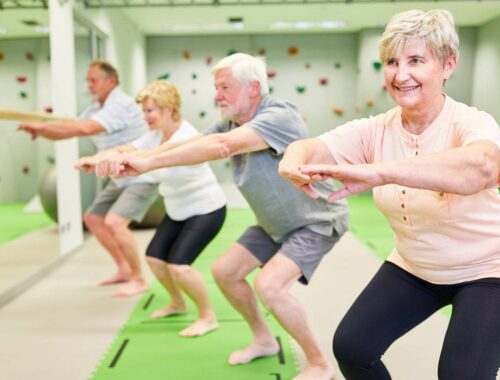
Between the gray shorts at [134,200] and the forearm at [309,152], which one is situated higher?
the forearm at [309,152]

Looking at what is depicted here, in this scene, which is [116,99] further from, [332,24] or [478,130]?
[332,24]

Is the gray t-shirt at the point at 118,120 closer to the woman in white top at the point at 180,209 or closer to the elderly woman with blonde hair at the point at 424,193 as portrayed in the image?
the woman in white top at the point at 180,209

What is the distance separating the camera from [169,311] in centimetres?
307

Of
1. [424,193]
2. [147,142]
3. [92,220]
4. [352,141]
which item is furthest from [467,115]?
[92,220]

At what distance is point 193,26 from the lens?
28.7ft

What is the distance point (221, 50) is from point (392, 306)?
842cm

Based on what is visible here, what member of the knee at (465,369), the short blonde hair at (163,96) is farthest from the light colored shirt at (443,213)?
the short blonde hair at (163,96)

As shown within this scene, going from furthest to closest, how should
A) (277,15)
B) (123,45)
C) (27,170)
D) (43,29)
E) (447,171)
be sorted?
(277,15)
(123,45)
(27,170)
(43,29)
(447,171)

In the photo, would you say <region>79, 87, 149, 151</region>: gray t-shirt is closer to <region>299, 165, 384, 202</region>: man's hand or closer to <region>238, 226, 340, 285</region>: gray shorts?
<region>238, 226, 340, 285</region>: gray shorts

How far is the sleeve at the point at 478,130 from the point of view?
3.96ft

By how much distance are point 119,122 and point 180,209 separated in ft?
3.76

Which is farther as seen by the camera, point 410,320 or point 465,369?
point 410,320

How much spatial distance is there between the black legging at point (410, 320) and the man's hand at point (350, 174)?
44cm

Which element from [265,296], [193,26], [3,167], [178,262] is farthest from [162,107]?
[193,26]
